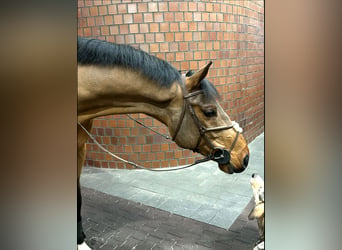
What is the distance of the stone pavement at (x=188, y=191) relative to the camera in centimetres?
154

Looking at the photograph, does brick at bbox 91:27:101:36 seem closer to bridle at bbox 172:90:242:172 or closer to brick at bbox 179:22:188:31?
brick at bbox 179:22:188:31

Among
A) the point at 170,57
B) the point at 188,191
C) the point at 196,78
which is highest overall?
the point at 170,57

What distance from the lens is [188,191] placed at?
1.60 meters

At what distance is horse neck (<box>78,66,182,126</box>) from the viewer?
133 cm

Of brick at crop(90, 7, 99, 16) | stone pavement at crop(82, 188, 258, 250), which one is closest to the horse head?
stone pavement at crop(82, 188, 258, 250)

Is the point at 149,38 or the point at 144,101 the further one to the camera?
the point at 149,38

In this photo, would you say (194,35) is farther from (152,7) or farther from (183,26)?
(152,7)

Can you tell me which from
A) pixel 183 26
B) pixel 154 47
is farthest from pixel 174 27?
pixel 154 47

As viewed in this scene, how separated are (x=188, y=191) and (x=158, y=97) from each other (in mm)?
585

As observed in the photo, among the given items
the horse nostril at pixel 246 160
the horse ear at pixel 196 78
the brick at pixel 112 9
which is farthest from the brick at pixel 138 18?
the horse nostril at pixel 246 160
